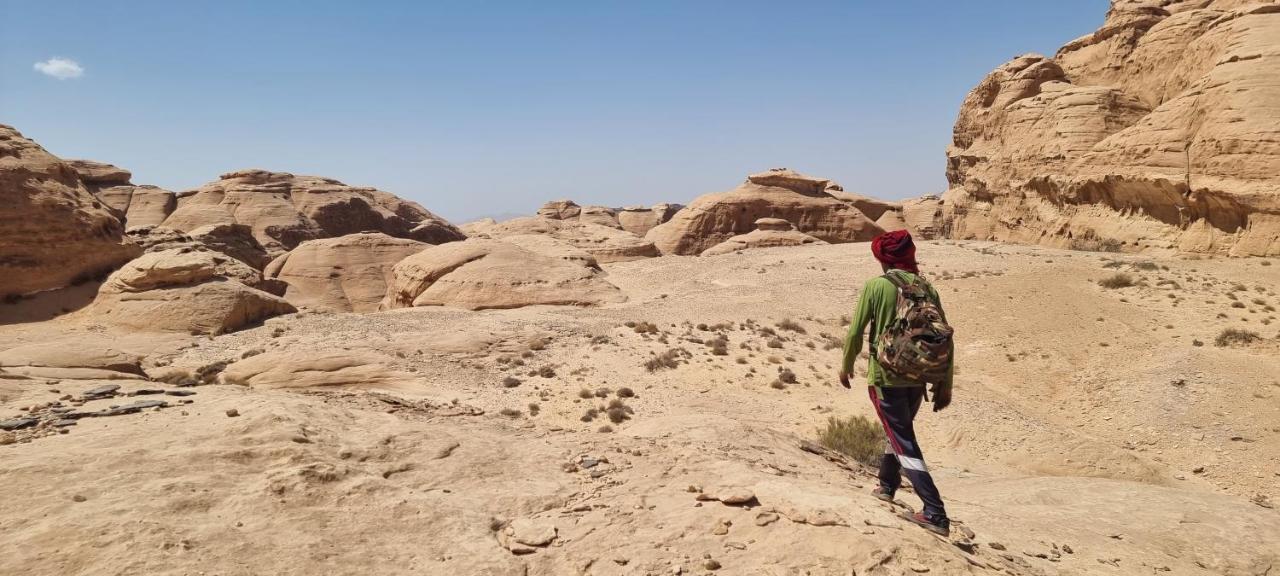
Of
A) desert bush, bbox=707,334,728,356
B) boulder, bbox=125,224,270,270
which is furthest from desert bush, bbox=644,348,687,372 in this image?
boulder, bbox=125,224,270,270

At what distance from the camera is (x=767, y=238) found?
39.6 metres

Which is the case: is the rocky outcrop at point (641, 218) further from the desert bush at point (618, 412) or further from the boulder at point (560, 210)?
the desert bush at point (618, 412)

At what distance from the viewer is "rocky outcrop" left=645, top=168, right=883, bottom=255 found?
141ft

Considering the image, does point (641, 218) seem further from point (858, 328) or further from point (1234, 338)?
point (858, 328)

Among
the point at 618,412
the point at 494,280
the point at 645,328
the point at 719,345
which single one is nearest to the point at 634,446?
the point at 618,412

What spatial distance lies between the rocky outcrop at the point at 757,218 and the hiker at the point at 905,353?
125ft

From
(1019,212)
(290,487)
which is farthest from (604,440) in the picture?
(1019,212)

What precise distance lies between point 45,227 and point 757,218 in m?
35.9

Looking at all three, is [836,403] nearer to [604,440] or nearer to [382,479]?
[604,440]

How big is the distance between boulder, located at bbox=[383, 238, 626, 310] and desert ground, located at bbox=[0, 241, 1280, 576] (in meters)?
3.86

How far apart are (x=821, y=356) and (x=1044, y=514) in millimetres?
10110

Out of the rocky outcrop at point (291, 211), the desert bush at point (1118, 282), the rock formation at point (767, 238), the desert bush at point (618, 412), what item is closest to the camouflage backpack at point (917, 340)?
the desert bush at point (618, 412)

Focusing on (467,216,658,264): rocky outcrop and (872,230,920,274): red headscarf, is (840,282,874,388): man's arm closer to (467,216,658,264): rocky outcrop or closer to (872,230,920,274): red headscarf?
(872,230,920,274): red headscarf

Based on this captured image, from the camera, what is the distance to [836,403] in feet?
41.6
